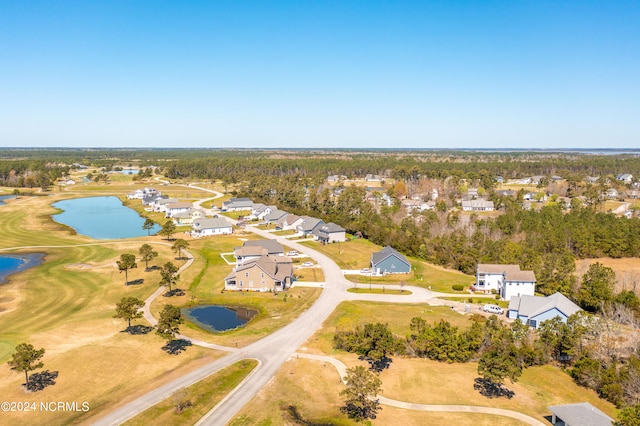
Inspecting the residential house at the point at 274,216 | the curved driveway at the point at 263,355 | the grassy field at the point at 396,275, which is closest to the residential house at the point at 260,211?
the residential house at the point at 274,216

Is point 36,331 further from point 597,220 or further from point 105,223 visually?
point 597,220

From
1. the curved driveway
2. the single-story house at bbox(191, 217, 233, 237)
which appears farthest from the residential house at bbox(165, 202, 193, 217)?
the curved driveway

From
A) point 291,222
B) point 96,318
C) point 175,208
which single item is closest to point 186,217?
point 175,208

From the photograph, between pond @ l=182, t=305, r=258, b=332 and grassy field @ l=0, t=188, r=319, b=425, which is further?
pond @ l=182, t=305, r=258, b=332

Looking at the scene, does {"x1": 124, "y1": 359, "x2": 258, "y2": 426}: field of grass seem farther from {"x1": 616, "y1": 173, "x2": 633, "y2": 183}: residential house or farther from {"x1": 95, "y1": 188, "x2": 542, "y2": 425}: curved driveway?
{"x1": 616, "y1": 173, "x2": 633, "y2": 183}: residential house

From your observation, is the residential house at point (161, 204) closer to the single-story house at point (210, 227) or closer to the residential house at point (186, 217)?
the residential house at point (186, 217)

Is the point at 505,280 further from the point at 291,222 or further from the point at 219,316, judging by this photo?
the point at 291,222

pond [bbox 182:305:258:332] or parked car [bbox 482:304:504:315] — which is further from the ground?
parked car [bbox 482:304:504:315]
